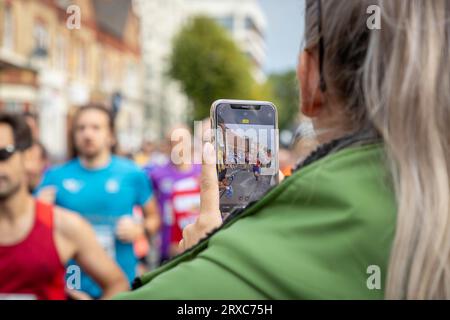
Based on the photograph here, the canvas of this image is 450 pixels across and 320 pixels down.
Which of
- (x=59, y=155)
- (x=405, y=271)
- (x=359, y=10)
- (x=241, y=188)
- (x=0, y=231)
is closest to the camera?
(x=405, y=271)

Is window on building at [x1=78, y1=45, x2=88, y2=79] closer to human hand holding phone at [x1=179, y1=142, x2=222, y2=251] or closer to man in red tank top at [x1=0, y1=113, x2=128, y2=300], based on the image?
man in red tank top at [x1=0, y1=113, x2=128, y2=300]

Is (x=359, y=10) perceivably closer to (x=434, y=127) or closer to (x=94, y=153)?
(x=434, y=127)

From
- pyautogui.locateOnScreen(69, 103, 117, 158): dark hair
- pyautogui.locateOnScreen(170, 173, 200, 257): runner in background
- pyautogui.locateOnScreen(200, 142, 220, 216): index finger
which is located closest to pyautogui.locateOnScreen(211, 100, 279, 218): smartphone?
pyautogui.locateOnScreen(200, 142, 220, 216): index finger

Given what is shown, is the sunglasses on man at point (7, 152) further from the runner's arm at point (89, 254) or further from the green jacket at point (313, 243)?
the green jacket at point (313, 243)

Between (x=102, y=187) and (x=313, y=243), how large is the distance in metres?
4.60

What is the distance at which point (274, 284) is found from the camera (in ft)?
3.19

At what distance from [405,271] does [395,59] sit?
0.27 meters

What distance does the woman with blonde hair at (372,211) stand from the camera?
0.95m

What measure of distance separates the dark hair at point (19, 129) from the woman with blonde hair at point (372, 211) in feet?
10.2

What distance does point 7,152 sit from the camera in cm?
383

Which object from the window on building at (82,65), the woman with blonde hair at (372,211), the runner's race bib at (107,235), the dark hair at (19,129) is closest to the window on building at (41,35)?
the window on building at (82,65)

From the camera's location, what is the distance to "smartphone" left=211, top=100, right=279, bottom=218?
1.27m

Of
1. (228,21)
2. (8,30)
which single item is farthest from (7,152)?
(228,21)
